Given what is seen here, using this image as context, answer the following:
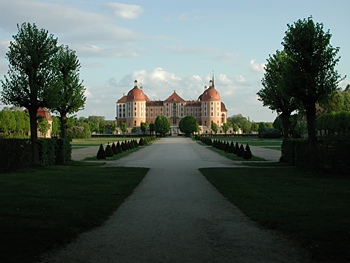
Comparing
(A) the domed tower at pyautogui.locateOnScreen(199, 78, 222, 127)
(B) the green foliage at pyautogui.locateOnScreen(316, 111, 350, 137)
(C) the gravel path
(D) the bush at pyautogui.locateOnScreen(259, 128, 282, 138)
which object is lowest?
(C) the gravel path

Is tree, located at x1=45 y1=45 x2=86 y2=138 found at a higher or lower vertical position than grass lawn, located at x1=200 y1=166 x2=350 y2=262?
higher

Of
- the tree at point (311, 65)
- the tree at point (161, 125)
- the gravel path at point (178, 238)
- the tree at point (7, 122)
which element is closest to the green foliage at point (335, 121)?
the tree at point (311, 65)

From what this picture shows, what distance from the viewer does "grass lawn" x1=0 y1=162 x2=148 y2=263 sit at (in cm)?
654

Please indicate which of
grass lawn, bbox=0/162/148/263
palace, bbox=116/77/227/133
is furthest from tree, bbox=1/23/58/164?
palace, bbox=116/77/227/133

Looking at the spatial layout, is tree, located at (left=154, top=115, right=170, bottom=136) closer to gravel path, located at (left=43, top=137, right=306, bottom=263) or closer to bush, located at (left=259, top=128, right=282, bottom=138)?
bush, located at (left=259, top=128, right=282, bottom=138)

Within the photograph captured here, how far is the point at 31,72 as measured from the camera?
21.5m

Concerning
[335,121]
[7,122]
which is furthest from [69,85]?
[7,122]

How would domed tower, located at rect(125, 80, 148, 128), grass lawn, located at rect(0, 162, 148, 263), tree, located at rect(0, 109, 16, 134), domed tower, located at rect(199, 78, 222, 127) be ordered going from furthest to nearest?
domed tower, located at rect(125, 80, 148, 128), domed tower, located at rect(199, 78, 222, 127), tree, located at rect(0, 109, 16, 134), grass lawn, located at rect(0, 162, 148, 263)

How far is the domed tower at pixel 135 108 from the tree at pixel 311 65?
14639cm

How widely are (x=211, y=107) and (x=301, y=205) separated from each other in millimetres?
152876

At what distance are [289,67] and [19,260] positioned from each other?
56.1 feet

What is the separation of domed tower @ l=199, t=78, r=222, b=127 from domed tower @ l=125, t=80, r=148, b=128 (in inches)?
905

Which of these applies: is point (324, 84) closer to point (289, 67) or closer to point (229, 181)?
point (289, 67)

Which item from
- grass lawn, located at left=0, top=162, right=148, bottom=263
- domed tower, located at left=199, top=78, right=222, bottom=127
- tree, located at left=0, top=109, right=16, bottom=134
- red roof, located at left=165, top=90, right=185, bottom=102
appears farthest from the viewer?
red roof, located at left=165, top=90, right=185, bottom=102
